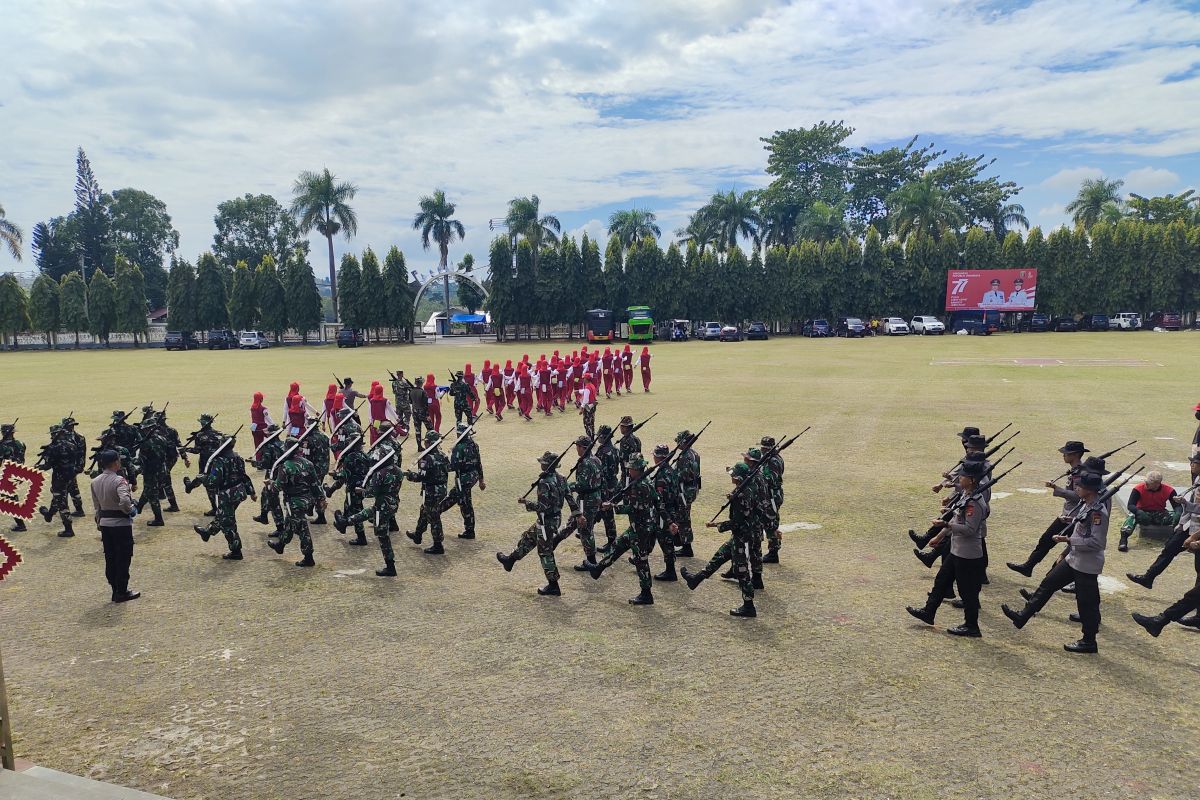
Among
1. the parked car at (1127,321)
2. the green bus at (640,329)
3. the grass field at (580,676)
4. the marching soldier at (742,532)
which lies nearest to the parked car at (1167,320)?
the parked car at (1127,321)

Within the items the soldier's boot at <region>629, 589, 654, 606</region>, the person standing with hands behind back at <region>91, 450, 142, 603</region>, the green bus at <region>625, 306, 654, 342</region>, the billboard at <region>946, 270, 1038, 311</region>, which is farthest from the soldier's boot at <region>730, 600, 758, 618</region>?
the billboard at <region>946, 270, 1038, 311</region>

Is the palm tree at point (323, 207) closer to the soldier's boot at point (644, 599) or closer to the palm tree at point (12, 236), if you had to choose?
the palm tree at point (12, 236)

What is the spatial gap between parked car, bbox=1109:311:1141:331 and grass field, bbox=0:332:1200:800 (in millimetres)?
58484

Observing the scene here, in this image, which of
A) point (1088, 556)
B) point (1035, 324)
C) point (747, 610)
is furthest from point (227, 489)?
point (1035, 324)

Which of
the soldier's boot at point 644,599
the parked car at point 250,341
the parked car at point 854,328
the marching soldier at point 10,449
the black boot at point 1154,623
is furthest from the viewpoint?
the parked car at point 250,341

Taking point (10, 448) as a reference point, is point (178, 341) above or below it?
above

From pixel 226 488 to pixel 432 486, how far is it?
8.95 ft

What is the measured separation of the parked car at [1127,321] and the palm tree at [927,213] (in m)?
15.1

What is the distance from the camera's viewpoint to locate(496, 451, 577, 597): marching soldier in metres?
8.66

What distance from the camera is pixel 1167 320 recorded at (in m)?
59.9

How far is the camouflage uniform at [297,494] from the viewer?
376 inches

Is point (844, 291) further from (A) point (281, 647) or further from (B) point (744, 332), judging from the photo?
(A) point (281, 647)

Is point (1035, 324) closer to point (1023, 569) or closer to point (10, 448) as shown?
point (1023, 569)

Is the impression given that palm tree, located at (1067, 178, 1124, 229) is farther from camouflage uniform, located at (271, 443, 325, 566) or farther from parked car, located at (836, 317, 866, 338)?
camouflage uniform, located at (271, 443, 325, 566)
